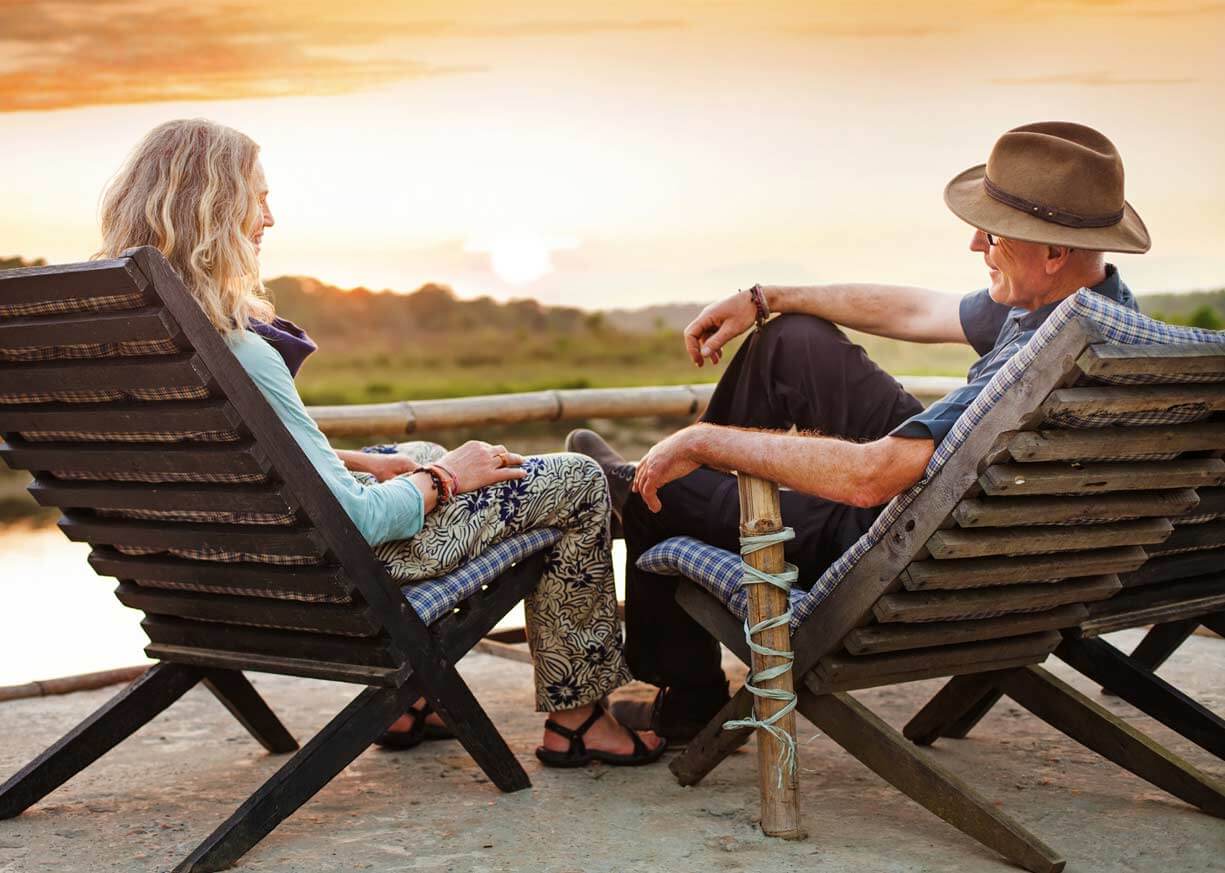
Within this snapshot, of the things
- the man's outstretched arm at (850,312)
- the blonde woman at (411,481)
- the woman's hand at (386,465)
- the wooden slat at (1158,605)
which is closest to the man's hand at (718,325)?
the man's outstretched arm at (850,312)

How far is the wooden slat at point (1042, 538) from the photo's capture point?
253 cm

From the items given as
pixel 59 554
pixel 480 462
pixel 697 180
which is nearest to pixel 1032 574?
pixel 480 462

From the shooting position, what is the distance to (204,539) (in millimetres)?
2844

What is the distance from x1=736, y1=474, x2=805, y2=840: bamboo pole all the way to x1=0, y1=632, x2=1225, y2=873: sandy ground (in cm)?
6

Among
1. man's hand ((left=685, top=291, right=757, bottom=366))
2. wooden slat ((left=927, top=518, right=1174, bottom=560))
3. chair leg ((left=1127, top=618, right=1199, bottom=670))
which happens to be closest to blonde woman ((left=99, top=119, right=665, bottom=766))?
man's hand ((left=685, top=291, right=757, bottom=366))

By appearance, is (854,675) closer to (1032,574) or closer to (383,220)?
(1032,574)

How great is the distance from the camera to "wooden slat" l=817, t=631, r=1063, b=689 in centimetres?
281

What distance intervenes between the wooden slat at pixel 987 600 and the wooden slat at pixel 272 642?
3.28ft

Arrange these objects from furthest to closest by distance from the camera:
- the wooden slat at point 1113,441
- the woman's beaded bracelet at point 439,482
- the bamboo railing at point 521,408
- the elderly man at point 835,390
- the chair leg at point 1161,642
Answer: the bamboo railing at point 521,408
the chair leg at point 1161,642
the woman's beaded bracelet at point 439,482
the elderly man at point 835,390
the wooden slat at point 1113,441

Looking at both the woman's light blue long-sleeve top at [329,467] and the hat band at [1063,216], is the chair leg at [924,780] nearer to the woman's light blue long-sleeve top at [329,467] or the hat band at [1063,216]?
the woman's light blue long-sleeve top at [329,467]

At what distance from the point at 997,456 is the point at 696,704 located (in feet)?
4.40

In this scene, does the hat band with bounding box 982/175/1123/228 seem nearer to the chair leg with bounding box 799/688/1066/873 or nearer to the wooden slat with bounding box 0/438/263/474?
the chair leg with bounding box 799/688/1066/873

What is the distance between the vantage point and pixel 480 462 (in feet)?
10.3

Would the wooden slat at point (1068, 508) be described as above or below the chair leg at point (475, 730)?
above
